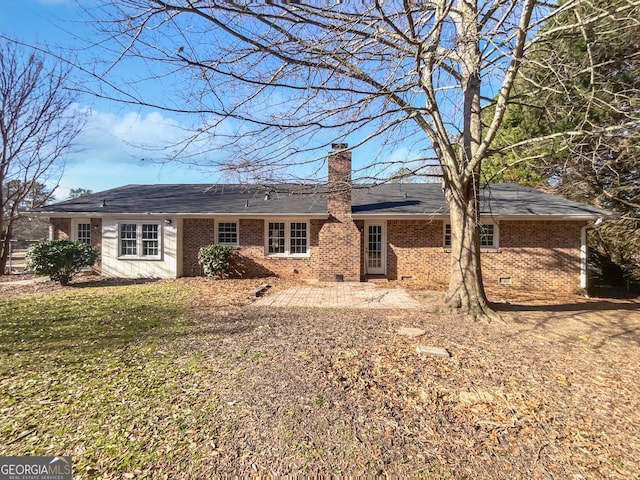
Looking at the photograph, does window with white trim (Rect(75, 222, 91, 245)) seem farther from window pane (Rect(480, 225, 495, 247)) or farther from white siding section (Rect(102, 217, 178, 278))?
window pane (Rect(480, 225, 495, 247))

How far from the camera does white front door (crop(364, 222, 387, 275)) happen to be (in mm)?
11906

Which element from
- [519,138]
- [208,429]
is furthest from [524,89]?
[208,429]

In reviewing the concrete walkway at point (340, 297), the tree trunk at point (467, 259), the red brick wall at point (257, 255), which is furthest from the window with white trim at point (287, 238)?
the tree trunk at point (467, 259)

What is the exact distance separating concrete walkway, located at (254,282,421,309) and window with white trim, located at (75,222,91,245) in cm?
901

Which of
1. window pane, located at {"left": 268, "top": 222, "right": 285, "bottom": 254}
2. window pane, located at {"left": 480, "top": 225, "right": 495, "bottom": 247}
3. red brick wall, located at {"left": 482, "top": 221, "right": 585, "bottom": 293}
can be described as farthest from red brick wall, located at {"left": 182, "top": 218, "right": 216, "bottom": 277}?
red brick wall, located at {"left": 482, "top": 221, "right": 585, "bottom": 293}

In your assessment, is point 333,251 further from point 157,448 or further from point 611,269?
point 611,269

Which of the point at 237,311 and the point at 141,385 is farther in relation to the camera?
the point at 237,311

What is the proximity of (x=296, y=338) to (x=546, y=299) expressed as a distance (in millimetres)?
8682

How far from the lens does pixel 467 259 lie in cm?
691

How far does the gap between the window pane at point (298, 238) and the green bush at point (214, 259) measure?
250cm

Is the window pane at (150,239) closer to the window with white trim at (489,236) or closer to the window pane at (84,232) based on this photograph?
the window pane at (84,232)

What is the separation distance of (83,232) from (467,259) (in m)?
14.6

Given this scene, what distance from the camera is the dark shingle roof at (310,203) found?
11172 millimetres

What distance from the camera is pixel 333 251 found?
37.7ft
